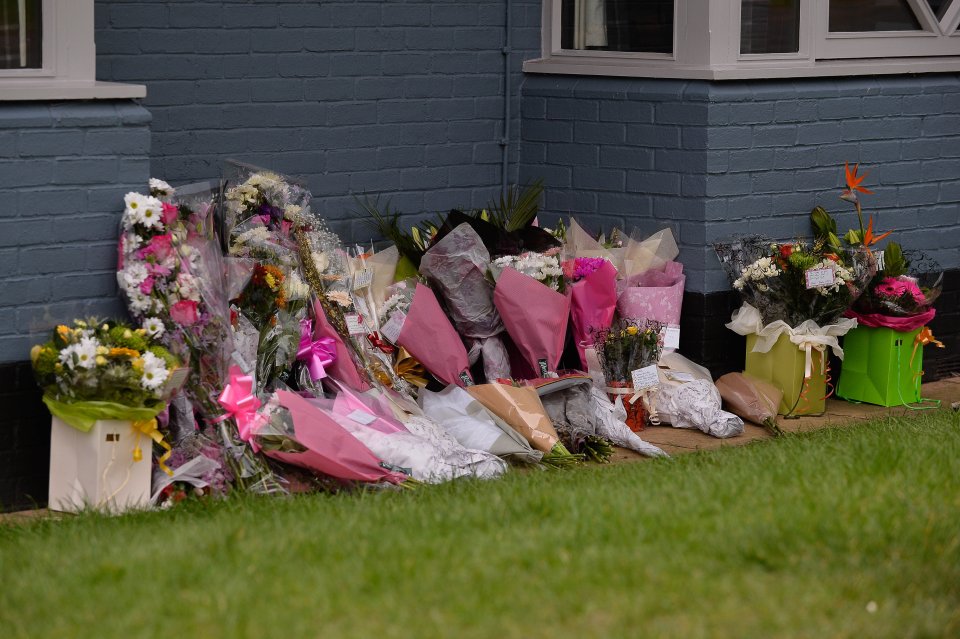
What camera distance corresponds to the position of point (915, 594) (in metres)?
3.74

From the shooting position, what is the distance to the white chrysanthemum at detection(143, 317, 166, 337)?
4.96 metres

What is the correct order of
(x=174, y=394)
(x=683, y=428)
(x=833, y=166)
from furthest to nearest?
(x=833, y=166)
(x=683, y=428)
(x=174, y=394)

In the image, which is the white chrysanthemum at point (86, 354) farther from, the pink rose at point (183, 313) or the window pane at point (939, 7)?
the window pane at point (939, 7)

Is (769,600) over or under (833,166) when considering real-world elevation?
under

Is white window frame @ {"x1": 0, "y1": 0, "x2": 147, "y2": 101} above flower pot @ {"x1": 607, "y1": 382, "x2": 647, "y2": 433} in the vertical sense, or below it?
above

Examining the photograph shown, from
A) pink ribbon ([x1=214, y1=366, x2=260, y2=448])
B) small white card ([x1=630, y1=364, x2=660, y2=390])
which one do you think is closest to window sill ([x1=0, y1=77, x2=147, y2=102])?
pink ribbon ([x1=214, y1=366, x2=260, y2=448])

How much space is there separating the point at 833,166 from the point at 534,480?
2.75 meters

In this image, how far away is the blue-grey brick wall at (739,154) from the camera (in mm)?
6668

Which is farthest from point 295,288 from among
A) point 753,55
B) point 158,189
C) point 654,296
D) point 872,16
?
point 872,16

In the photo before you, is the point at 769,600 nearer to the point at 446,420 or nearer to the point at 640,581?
the point at 640,581

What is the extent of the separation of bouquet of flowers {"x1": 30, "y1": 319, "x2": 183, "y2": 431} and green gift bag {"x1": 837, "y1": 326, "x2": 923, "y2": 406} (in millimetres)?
3451

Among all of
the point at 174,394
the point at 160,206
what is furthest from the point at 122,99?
the point at 174,394

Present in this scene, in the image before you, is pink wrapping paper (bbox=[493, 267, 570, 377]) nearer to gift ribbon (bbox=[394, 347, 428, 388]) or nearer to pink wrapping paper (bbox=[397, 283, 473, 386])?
pink wrapping paper (bbox=[397, 283, 473, 386])

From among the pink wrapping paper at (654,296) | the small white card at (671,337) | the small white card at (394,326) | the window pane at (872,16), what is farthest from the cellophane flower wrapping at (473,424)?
the window pane at (872,16)
